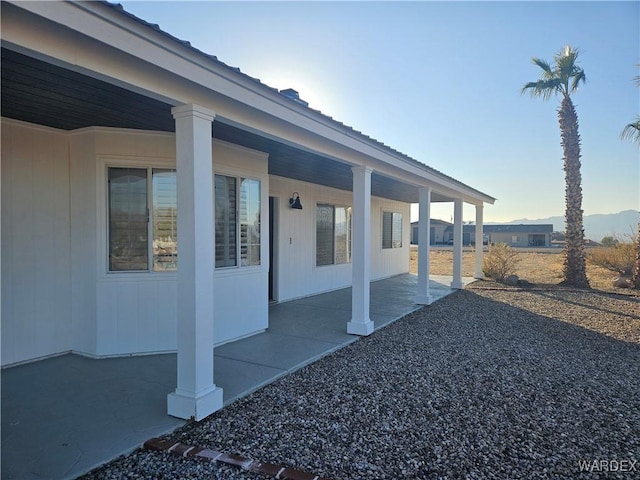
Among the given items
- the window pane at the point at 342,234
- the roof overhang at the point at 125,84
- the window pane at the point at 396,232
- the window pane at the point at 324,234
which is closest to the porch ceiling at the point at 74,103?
the roof overhang at the point at 125,84

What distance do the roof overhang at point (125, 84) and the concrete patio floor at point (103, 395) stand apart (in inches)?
102

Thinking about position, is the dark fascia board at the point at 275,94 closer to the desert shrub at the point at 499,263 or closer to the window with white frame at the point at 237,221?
the window with white frame at the point at 237,221

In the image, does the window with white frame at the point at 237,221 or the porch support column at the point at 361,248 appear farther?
the porch support column at the point at 361,248

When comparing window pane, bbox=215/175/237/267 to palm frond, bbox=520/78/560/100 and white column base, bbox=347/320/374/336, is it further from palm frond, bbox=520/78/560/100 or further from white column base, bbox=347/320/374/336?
palm frond, bbox=520/78/560/100

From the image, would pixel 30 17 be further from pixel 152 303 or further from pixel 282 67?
pixel 282 67

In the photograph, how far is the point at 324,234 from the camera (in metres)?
10.3

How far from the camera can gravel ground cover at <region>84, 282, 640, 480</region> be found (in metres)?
2.69

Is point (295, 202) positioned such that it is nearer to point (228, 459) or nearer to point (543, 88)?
point (228, 459)

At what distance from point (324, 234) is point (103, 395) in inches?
282

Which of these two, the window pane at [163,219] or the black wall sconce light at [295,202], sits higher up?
the black wall sconce light at [295,202]

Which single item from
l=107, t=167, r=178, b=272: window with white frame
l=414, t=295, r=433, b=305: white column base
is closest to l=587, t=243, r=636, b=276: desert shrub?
l=414, t=295, r=433, b=305: white column base

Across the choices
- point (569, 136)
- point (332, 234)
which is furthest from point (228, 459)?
point (569, 136)

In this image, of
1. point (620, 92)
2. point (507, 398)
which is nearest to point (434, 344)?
point (507, 398)

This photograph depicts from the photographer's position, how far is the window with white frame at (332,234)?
10.1 metres
